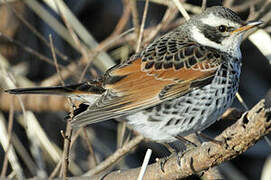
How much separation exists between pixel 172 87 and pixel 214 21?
0.69 m

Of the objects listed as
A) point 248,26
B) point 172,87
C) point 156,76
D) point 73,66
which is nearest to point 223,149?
point 172,87

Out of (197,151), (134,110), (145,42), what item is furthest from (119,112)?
(145,42)

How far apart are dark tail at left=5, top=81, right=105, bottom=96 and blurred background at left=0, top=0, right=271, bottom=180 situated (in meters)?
0.88

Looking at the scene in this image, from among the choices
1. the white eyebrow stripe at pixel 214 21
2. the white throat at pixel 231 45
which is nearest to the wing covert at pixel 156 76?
the white throat at pixel 231 45

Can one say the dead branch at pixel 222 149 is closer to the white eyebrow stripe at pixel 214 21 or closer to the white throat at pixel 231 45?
the white throat at pixel 231 45

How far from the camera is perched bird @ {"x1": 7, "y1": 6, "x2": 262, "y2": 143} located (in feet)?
11.2

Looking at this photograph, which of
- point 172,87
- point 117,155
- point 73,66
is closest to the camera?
point 172,87

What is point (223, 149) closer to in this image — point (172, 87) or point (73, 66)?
point (172, 87)

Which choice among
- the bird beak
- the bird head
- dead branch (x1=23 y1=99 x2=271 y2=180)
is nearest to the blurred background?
the bird head

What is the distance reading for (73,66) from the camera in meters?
5.36

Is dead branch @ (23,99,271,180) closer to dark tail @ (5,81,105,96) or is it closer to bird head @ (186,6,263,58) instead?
dark tail @ (5,81,105,96)

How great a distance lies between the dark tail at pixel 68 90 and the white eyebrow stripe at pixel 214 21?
1061mm

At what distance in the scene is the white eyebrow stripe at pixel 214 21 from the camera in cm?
372

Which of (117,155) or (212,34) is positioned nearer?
(212,34)
